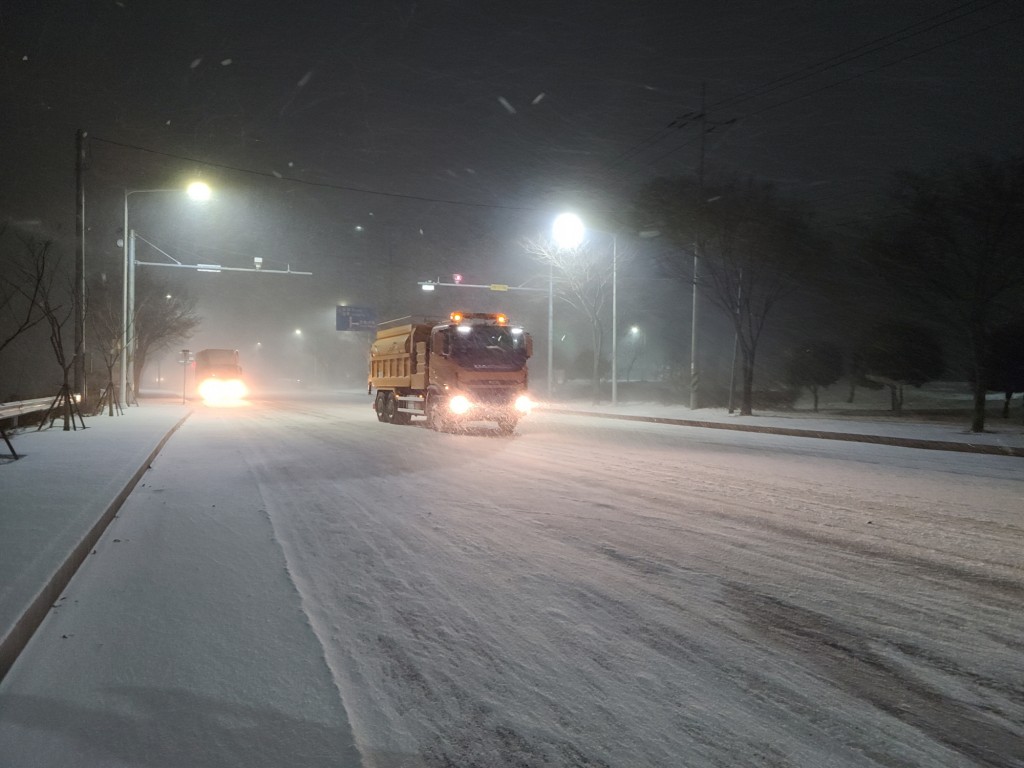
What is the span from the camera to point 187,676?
415cm

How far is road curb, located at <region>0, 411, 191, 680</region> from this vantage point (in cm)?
428

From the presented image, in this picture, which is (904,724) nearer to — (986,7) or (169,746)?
(169,746)

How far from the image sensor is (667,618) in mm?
5133

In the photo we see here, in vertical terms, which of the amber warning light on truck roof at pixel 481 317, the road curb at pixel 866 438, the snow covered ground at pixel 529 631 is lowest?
the snow covered ground at pixel 529 631

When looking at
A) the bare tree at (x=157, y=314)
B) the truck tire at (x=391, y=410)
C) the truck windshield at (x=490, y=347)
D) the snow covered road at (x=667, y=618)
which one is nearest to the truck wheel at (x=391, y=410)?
the truck tire at (x=391, y=410)

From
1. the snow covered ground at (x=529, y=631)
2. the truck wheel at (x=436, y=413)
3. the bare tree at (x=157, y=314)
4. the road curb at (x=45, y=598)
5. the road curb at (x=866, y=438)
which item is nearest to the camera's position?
the snow covered ground at (x=529, y=631)

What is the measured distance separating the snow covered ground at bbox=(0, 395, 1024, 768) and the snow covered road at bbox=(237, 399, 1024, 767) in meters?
0.02

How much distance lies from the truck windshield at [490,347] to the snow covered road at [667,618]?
10.2 m

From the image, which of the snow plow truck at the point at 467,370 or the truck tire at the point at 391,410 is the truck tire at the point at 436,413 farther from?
the truck tire at the point at 391,410

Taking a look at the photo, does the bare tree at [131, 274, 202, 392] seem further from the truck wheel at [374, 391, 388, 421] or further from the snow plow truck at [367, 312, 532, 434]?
the snow plow truck at [367, 312, 532, 434]

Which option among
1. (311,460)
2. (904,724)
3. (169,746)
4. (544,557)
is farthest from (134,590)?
(311,460)

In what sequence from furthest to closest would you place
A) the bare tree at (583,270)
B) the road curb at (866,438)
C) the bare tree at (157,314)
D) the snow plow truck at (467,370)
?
1. the bare tree at (157,314)
2. the bare tree at (583,270)
3. the snow plow truck at (467,370)
4. the road curb at (866,438)

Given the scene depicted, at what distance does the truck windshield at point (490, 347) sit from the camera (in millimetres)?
21703

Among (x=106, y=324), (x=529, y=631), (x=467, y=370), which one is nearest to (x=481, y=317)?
(x=467, y=370)
